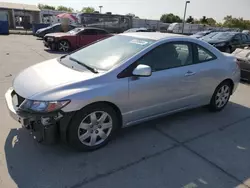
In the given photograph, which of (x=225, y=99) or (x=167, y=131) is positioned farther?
(x=225, y=99)

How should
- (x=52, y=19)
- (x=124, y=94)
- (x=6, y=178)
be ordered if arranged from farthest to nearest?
(x=52, y=19) → (x=124, y=94) → (x=6, y=178)

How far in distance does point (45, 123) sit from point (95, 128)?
2.20 ft

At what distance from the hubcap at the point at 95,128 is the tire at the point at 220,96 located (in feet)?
7.91

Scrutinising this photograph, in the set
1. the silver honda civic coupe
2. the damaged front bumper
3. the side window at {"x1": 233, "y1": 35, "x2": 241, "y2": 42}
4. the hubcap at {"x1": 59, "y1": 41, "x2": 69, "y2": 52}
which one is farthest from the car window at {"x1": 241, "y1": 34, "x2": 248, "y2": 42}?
the damaged front bumper

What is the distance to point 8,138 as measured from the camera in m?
3.24

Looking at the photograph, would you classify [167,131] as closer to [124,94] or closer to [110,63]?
[124,94]

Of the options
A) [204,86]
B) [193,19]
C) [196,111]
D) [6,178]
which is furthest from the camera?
[193,19]

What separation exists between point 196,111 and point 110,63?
2.37 m

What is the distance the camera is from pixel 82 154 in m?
3.01

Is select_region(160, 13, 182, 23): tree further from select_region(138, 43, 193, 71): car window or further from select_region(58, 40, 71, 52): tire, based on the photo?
select_region(138, 43, 193, 71): car window

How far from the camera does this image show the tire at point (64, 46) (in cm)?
1237

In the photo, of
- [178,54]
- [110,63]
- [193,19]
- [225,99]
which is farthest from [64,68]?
[193,19]

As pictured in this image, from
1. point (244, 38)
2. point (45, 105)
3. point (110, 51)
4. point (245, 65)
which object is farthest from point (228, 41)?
point (45, 105)

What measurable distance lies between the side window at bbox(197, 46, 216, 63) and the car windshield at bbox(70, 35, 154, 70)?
41.4 inches
